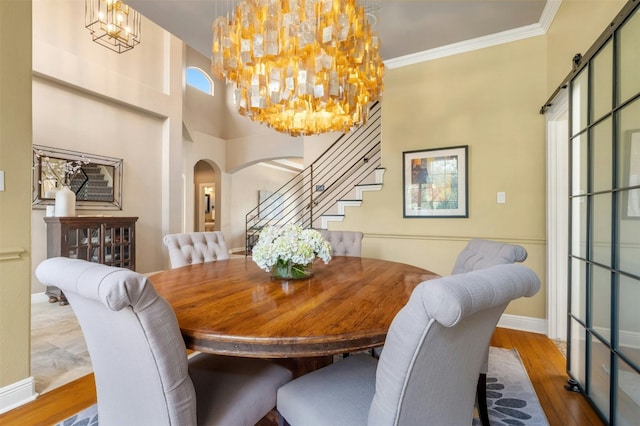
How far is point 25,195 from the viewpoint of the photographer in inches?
71.9

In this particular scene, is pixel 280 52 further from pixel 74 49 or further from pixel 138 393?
pixel 74 49

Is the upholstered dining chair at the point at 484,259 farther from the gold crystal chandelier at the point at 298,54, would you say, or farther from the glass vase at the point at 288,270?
the gold crystal chandelier at the point at 298,54

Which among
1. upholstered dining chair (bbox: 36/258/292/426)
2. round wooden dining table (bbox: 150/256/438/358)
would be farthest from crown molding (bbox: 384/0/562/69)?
upholstered dining chair (bbox: 36/258/292/426)

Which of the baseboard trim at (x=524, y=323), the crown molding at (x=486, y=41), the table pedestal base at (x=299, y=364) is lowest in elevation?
the baseboard trim at (x=524, y=323)

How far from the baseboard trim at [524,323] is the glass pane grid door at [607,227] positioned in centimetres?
89

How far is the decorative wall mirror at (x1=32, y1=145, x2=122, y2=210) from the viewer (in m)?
3.81

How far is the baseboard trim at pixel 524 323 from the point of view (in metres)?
2.85

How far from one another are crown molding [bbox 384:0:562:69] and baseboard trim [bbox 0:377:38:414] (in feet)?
13.1

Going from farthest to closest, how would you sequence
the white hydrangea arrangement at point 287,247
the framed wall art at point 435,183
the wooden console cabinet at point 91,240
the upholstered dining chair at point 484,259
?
the wooden console cabinet at point 91,240 < the framed wall art at point 435,183 < the white hydrangea arrangement at point 287,247 < the upholstered dining chair at point 484,259

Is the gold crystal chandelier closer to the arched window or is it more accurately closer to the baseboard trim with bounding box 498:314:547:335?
the baseboard trim with bounding box 498:314:547:335

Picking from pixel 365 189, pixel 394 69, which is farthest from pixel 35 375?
pixel 394 69

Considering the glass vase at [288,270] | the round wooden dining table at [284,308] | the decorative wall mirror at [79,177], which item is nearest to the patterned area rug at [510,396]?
the round wooden dining table at [284,308]

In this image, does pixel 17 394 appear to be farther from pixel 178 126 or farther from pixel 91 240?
pixel 178 126

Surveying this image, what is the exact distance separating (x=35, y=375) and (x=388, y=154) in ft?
11.4
